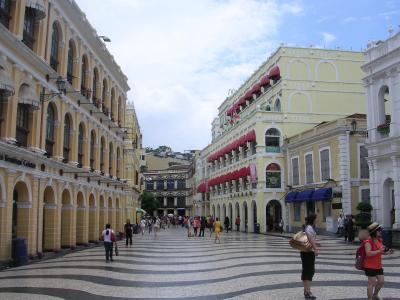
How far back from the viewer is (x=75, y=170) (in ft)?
80.5

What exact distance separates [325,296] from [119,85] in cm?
3074

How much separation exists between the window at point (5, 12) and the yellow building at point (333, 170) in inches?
873

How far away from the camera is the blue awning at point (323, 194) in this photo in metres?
33.1

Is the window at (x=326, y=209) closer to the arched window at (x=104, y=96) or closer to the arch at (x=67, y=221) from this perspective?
the arched window at (x=104, y=96)

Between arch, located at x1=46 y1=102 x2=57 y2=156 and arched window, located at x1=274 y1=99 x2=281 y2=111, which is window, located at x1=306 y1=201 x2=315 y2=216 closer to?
arched window, located at x1=274 y1=99 x2=281 y2=111

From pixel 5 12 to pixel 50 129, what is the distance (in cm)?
663

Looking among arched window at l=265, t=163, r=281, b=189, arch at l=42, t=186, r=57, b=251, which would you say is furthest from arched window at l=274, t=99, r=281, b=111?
arch at l=42, t=186, r=57, b=251

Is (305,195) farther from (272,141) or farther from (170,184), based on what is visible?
(170,184)

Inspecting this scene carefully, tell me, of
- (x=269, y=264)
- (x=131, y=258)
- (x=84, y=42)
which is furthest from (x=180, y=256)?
(x=84, y=42)

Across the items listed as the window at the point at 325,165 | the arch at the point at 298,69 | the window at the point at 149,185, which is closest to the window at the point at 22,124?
the window at the point at 325,165

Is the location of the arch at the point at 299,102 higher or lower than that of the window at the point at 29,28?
higher

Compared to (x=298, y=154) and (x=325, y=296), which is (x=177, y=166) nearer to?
(x=298, y=154)

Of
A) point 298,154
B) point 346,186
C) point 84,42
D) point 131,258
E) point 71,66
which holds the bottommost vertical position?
point 131,258

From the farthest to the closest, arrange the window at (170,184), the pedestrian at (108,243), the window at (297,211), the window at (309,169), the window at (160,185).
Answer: the window at (160,185) → the window at (170,184) → the window at (297,211) → the window at (309,169) → the pedestrian at (108,243)
